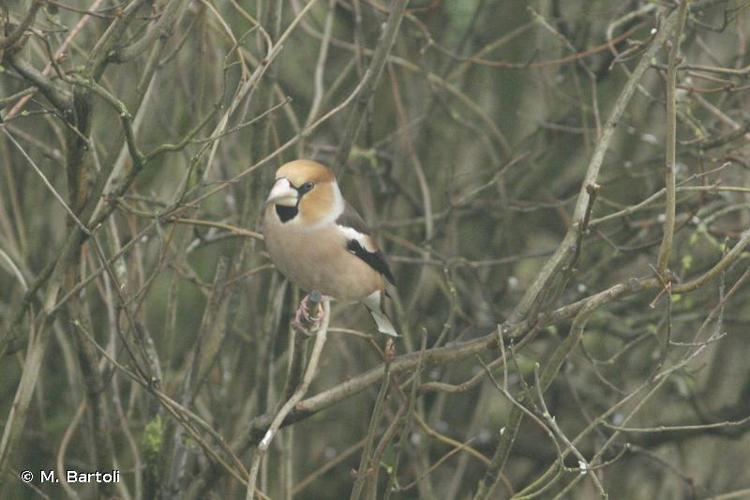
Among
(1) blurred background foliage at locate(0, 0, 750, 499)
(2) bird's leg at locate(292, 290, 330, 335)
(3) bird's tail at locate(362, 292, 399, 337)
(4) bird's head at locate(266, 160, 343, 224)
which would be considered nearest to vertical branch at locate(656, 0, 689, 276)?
(2) bird's leg at locate(292, 290, 330, 335)

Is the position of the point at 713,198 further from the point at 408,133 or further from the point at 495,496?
the point at 495,496

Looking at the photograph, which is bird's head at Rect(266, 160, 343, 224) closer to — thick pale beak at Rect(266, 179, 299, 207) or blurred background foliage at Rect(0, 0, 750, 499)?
thick pale beak at Rect(266, 179, 299, 207)

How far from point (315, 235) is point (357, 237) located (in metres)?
0.24

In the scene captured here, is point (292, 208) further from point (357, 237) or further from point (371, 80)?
point (371, 80)

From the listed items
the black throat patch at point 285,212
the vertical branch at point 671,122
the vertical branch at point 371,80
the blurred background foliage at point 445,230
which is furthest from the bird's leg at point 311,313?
the vertical branch at point 671,122

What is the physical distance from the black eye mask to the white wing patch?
20cm

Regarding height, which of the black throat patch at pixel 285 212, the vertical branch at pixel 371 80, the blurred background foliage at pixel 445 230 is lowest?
the blurred background foliage at pixel 445 230

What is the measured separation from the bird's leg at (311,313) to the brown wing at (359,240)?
291mm

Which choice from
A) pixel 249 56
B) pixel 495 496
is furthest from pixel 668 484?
pixel 249 56

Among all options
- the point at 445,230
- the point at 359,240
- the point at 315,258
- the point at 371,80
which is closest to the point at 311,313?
the point at 315,258

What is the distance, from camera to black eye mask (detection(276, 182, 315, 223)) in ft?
13.6

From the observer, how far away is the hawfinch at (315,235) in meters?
4.13

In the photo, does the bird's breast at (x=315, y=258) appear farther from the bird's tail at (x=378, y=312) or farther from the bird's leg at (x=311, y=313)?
the bird's tail at (x=378, y=312)

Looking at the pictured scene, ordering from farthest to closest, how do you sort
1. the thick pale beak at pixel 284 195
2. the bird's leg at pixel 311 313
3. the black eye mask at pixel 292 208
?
the black eye mask at pixel 292 208 < the thick pale beak at pixel 284 195 < the bird's leg at pixel 311 313
